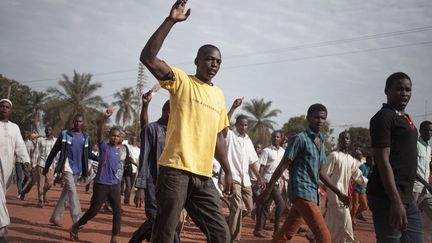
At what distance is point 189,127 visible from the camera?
139 inches

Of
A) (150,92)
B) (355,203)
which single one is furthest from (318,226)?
(355,203)

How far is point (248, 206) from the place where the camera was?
755 centimetres

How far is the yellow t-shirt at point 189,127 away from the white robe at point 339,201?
342 cm

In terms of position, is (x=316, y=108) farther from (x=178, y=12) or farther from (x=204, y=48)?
(x=178, y=12)

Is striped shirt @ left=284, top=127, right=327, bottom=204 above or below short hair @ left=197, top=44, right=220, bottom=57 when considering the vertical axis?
below

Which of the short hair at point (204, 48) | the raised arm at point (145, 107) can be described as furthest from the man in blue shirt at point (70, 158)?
the short hair at point (204, 48)

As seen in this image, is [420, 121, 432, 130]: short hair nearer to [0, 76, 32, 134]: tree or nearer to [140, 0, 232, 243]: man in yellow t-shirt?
[140, 0, 232, 243]: man in yellow t-shirt

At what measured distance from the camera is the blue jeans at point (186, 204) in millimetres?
3424

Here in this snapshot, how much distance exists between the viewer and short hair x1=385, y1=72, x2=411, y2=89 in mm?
3723

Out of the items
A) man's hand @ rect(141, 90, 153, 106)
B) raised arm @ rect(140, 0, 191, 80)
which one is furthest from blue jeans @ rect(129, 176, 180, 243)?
raised arm @ rect(140, 0, 191, 80)

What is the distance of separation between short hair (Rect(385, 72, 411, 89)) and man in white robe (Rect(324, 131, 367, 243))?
A: 294cm

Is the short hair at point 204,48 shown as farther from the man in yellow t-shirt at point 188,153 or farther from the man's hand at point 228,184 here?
the man's hand at point 228,184

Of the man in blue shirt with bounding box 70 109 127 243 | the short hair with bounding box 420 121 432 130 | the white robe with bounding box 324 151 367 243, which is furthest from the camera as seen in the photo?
the short hair with bounding box 420 121 432 130

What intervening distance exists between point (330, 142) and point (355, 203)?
41.9m
